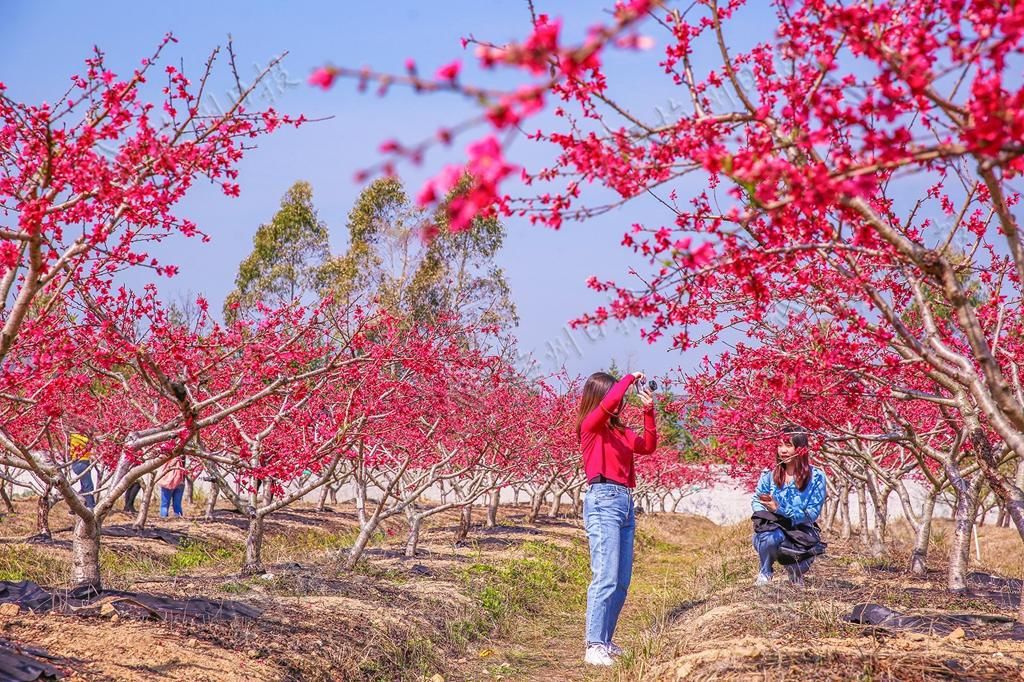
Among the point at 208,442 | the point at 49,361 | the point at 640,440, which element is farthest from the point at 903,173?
the point at 208,442

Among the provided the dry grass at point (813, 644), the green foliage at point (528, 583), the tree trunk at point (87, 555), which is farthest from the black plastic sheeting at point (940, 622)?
the tree trunk at point (87, 555)

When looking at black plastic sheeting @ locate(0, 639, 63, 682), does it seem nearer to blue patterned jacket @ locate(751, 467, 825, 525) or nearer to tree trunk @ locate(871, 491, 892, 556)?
blue patterned jacket @ locate(751, 467, 825, 525)

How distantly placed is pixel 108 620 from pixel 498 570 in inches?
257

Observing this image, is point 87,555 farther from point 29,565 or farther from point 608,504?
point 29,565

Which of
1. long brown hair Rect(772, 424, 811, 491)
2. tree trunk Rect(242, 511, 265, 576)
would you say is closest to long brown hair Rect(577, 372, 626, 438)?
Answer: long brown hair Rect(772, 424, 811, 491)

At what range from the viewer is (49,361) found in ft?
22.9

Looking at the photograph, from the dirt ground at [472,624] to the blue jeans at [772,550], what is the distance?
263 mm

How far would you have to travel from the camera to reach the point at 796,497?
853 cm

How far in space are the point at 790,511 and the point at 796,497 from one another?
0.15 meters

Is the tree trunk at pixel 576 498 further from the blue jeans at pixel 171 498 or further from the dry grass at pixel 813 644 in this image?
the dry grass at pixel 813 644

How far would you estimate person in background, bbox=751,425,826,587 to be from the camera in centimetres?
838

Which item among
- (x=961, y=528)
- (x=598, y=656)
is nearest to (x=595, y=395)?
(x=598, y=656)

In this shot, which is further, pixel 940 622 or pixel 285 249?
pixel 285 249

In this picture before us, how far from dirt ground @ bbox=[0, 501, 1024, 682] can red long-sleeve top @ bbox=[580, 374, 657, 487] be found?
113 centimetres
